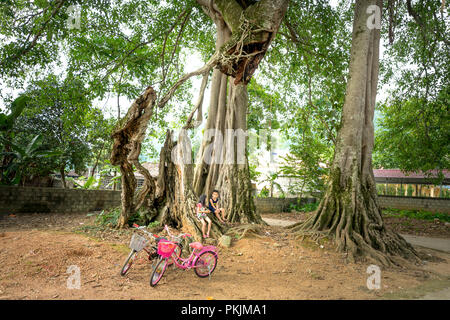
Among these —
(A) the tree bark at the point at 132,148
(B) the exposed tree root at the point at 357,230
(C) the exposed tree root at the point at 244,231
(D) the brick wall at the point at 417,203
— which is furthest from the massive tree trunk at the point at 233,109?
(D) the brick wall at the point at 417,203

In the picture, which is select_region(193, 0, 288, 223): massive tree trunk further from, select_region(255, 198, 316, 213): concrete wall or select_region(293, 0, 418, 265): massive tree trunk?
select_region(255, 198, 316, 213): concrete wall

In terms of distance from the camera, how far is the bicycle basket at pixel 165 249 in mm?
4043

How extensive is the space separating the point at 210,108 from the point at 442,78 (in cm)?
739

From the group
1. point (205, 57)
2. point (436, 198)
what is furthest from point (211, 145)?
point (436, 198)

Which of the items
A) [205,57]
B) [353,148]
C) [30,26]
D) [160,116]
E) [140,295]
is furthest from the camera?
[205,57]

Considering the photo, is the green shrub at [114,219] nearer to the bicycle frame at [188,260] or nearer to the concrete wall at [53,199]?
the concrete wall at [53,199]

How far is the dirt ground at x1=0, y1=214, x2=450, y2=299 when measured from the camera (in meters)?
3.77

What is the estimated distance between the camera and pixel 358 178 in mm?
6738

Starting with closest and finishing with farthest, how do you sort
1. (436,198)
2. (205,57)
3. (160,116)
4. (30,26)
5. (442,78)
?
(30,26), (442,78), (160,116), (205,57), (436,198)

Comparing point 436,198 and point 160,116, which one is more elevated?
point 160,116

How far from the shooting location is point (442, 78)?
9.44 metres

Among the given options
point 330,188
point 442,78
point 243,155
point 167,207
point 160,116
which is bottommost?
point 167,207

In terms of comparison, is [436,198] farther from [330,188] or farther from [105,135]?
[105,135]

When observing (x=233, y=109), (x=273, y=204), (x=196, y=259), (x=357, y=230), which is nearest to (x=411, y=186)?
(x=273, y=204)
